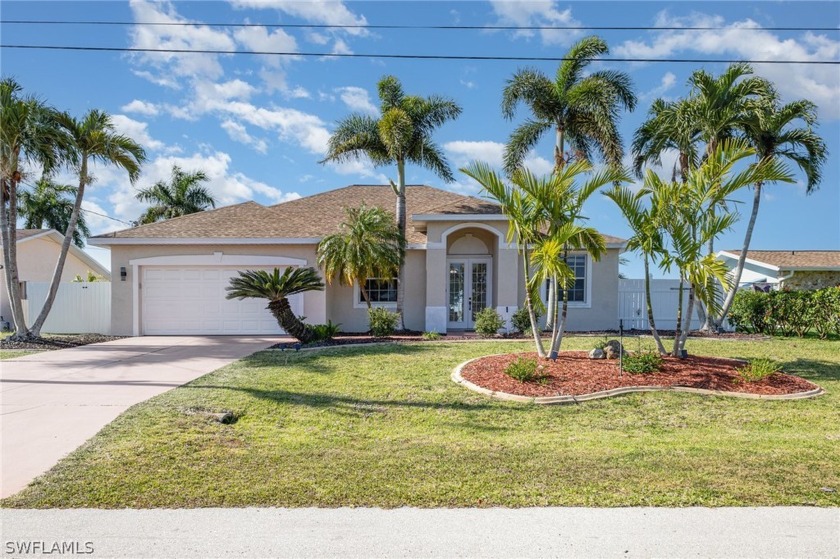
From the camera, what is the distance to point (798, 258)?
25.0m

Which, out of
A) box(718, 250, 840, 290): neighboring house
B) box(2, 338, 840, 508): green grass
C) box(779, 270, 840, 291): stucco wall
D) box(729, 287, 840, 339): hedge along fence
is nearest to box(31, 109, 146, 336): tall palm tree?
box(2, 338, 840, 508): green grass

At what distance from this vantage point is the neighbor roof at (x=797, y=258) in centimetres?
2339

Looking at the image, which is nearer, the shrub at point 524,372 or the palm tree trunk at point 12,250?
the shrub at point 524,372

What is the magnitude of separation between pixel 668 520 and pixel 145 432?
5.67 m

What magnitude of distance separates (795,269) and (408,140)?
19.6 metres

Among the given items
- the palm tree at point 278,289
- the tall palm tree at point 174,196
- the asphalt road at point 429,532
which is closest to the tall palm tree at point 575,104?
the palm tree at point 278,289

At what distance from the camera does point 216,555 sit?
3611mm

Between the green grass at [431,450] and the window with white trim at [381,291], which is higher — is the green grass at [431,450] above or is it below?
below

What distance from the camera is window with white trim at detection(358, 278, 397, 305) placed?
56.2 feet

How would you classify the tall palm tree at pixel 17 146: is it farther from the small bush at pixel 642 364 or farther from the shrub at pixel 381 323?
the small bush at pixel 642 364

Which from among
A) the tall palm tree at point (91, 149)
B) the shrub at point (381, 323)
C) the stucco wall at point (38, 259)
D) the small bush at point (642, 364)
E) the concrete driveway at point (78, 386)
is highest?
the tall palm tree at point (91, 149)

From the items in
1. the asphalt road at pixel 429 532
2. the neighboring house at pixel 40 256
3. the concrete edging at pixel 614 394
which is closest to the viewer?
the asphalt road at pixel 429 532

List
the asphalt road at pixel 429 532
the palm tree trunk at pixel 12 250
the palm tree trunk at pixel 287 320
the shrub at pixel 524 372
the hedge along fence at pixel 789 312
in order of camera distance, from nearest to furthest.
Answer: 1. the asphalt road at pixel 429 532
2. the shrub at pixel 524 372
3. the palm tree trunk at pixel 287 320
4. the palm tree trunk at pixel 12 250
5. the hedge along fence at pixel 789 312

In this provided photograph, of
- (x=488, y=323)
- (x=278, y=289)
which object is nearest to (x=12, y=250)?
(x=278, y=289)
